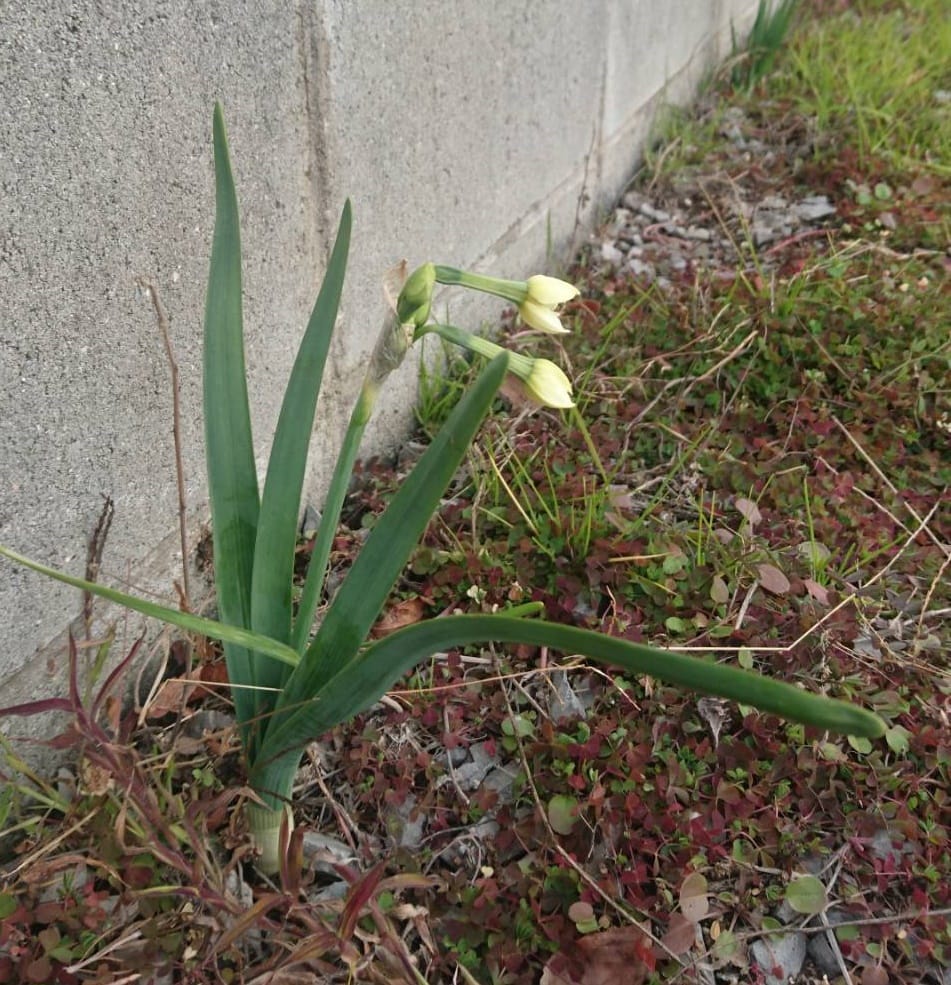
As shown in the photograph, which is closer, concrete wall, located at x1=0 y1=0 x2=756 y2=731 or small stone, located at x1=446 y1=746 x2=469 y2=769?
concrete wall, located at x1=0 y1=0 x2=756 y2=731

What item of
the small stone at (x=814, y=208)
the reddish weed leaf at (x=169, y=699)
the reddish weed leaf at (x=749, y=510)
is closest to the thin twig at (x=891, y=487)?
the reddish weed leaf at (x=749, y=510)

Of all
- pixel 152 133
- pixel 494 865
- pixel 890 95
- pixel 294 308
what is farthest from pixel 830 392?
pixel 890 95

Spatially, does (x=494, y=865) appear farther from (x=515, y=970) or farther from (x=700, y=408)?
(x=700, y=408)

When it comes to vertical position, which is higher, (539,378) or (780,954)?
(539,378)

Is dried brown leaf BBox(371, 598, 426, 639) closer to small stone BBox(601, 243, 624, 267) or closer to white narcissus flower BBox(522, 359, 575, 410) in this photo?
white narcissus flower BBox(522, 359, 575, 410)

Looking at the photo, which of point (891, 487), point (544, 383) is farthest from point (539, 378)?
point (891, 487)

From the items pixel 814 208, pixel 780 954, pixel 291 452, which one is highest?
pixel 291 452

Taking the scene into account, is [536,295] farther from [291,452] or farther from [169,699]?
[169,699]

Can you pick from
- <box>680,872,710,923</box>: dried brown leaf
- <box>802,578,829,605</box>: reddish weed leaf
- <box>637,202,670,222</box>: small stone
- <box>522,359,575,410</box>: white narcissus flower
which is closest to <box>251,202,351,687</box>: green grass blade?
<box>522,359,575,410</box>: white narcissus flower
